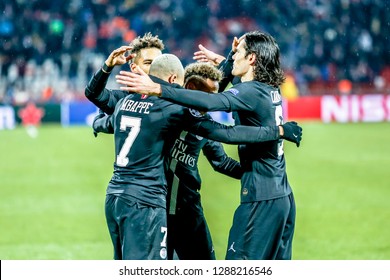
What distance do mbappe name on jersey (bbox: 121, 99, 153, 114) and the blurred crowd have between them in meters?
23.5

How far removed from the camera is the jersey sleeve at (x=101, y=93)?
20.0 ft

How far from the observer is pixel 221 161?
6.24 metres

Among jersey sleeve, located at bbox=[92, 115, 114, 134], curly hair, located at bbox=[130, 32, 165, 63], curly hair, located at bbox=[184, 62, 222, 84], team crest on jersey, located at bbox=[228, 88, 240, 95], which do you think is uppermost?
curly hair, located at bbox=[130, 32, 165, 63]

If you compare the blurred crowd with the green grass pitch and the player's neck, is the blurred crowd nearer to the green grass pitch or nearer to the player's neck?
the green grass pitch

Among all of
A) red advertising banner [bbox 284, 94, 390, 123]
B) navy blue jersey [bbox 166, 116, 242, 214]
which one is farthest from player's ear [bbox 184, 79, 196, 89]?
red advertising banner [bbox 284, 94, 390, 123]

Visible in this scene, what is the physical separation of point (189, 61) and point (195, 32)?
2100 millimetres

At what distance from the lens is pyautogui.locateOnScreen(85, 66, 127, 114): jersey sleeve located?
6.08m

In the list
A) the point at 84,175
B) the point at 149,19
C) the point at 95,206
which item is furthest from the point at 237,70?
the point at 149,19

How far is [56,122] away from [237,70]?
22.8 m

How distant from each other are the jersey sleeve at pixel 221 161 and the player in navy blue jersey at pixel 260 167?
42 cm

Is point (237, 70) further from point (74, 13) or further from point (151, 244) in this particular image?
point (74, 13)

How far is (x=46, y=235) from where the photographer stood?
10.6 meters

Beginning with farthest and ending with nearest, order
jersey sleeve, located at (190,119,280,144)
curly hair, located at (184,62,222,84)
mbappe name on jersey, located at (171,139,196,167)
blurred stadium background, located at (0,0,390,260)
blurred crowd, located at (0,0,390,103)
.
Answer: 1. blurred crowd, located at (0,0,390,103)
2. blurred stadium background, located at (0,0,390,260)
3. mbappe name on jersey, located at (171,139,196,167)
4. curly hair, located at (184,62,222,84)
5. jersey sleeve, located at (190,119,280,144)

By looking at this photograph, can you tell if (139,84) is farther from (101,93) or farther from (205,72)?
(101,93)
